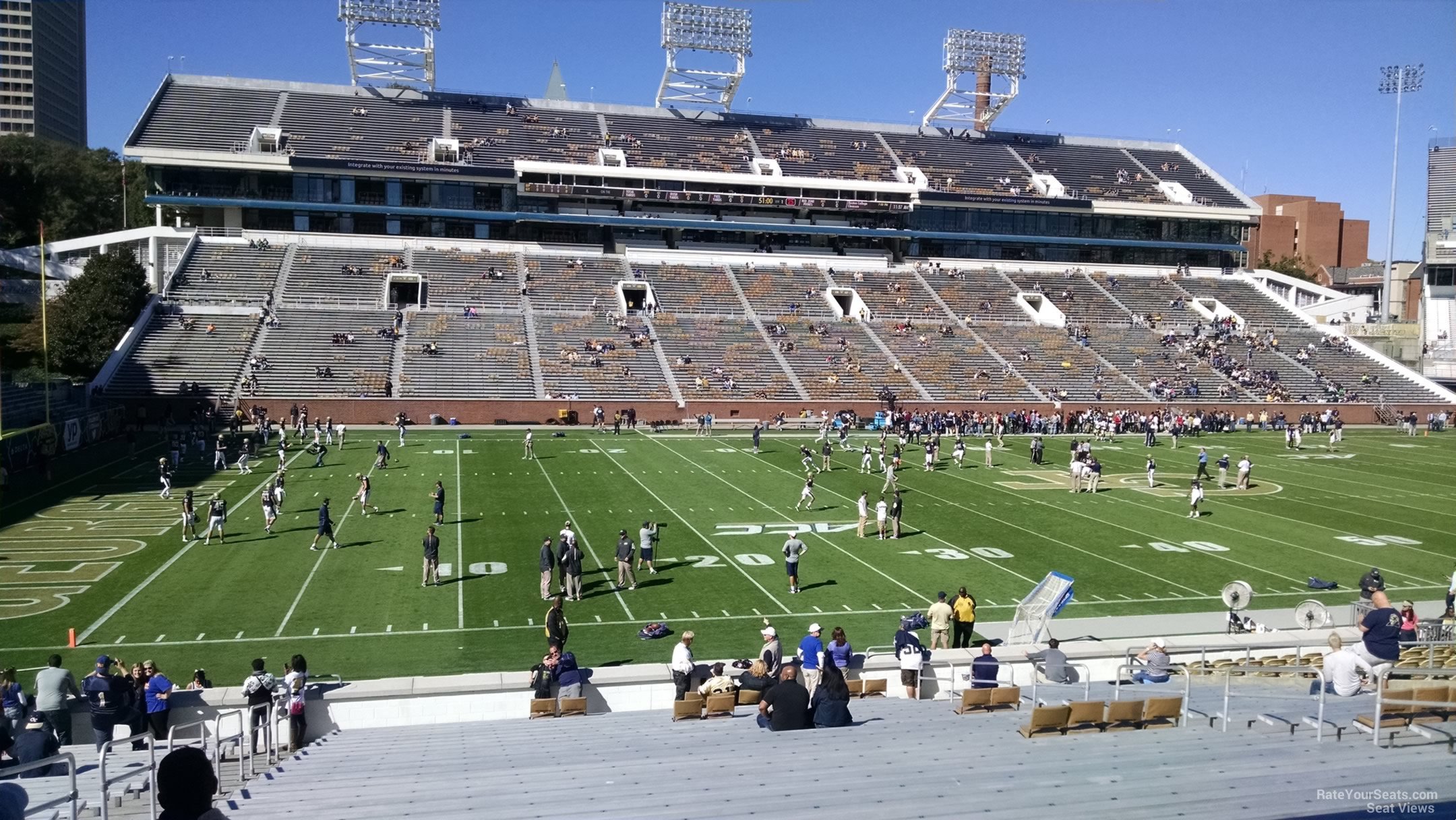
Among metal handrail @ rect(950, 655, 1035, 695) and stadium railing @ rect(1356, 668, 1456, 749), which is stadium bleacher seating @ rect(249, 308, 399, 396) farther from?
stadium railing @ rect(1356, 668, 1456, 749)

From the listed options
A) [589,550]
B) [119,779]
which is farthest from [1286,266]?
[119,779]

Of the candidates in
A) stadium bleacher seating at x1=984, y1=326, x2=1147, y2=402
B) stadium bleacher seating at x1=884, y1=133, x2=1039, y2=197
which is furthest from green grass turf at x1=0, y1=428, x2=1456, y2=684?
stadium bleacher seating at x1=884, y1=133, x2=1039, y2=197

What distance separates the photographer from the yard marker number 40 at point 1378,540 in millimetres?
25844

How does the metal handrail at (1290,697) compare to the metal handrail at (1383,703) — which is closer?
the metal handrail at (1383,703)

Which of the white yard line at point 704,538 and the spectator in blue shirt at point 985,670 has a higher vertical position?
the spectator in blue shirt at point 985,670

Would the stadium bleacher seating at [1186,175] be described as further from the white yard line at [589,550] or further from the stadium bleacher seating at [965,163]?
the white yard line at [589,550]

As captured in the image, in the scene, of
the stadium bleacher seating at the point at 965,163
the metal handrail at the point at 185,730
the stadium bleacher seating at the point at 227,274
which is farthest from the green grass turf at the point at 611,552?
the stadium bleacher seating at the point at 965,163

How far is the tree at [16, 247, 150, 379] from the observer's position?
4459cm

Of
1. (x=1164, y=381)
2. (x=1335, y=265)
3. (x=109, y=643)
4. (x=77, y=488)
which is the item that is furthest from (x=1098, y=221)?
(x=109, y=643)

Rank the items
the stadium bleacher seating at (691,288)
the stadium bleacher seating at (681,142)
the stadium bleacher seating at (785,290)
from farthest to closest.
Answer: the stadium bleacher seating at (681,142)
the stadium bleacher seating at (785,290)
the stadium bleacher seating at (691,288)

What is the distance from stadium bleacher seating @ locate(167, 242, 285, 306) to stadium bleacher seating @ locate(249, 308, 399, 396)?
9.58ft

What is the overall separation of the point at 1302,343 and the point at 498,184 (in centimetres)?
4952

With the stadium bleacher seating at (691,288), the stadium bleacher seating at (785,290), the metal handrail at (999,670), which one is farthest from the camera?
the stadium bleacher seating at (785,290)

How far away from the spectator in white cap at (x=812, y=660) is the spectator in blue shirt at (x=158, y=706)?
23.5 feet
